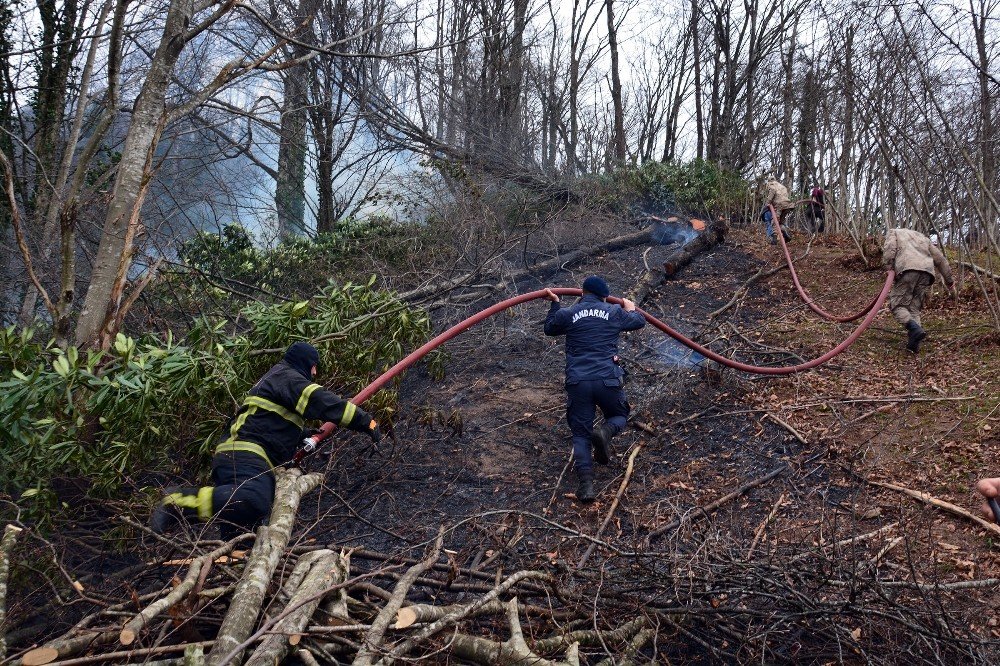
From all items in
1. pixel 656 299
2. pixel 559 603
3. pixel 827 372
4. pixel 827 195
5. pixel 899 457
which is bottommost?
pixel 559 603

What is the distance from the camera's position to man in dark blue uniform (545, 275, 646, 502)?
551cm

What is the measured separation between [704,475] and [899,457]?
1.53 m

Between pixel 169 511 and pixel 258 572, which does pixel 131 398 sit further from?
pixel 258 572

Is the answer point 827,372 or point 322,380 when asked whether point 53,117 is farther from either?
point 827,372

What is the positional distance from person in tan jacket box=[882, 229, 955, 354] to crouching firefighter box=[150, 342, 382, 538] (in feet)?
19.3

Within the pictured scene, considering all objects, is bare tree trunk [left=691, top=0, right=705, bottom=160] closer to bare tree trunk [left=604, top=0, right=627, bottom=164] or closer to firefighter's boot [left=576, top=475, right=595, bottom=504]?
bare tree trunk [left=604, top=0, right=627, bottom=164]

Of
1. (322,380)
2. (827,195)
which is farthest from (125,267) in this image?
(827,195)

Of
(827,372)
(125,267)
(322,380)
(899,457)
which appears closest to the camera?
(899,457)

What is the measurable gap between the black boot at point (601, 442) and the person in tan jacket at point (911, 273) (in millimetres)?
4037

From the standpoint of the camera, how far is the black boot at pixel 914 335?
730cm

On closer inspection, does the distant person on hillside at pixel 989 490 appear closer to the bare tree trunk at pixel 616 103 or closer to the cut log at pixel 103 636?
the cut log at pixel 103 636

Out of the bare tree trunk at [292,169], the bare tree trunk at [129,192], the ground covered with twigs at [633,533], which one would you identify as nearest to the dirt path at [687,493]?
the ground covered with twigs at [633,533]

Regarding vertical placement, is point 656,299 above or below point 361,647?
above

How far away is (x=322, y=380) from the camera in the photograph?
252 inches
